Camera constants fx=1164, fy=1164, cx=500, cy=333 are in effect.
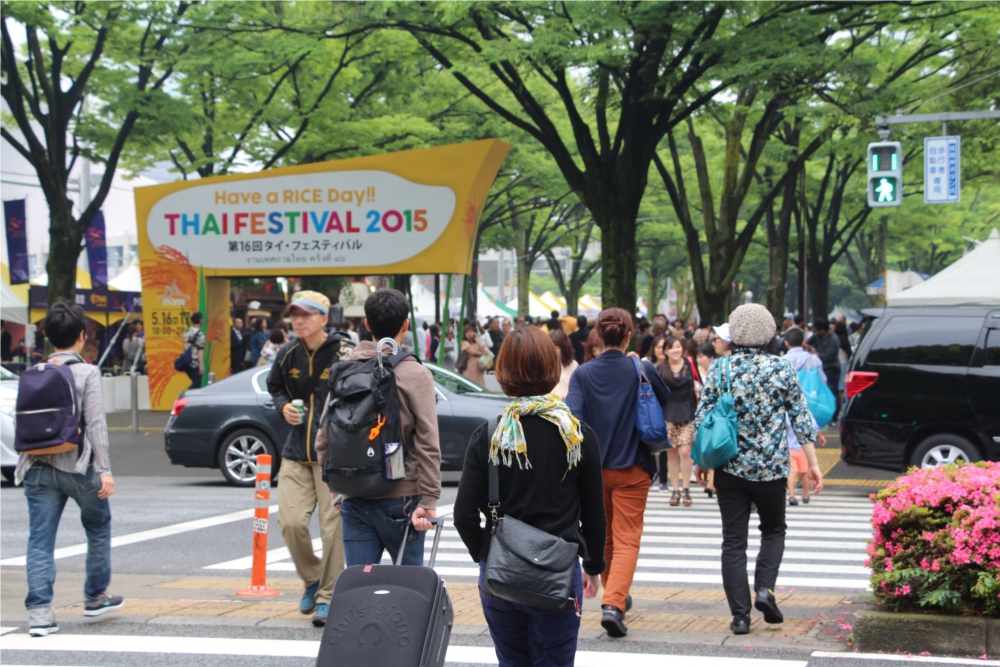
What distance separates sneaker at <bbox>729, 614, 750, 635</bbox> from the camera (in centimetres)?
593

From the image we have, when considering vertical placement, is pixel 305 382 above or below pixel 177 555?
above

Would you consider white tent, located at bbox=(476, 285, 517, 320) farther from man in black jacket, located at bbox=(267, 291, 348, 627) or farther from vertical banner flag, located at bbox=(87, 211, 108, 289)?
man in black jacket, located at bbox=(267, 291, 348, 627)

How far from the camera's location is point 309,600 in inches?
253

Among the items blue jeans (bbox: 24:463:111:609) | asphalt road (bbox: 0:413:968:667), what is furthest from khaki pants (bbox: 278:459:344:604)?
blue jeans (bbox: 24:463:111:609)

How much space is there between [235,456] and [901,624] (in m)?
9.04

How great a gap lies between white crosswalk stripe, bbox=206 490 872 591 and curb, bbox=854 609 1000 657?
1753 millimetres

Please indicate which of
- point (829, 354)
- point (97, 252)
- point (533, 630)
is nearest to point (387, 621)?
point (533, 630)

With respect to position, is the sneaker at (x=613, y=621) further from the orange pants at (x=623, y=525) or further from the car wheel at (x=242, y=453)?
the car wheel at (x=242, y=453)

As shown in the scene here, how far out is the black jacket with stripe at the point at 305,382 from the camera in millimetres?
6125

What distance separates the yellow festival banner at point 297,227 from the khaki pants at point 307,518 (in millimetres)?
12791

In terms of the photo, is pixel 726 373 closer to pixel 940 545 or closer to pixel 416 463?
pixel 940 545

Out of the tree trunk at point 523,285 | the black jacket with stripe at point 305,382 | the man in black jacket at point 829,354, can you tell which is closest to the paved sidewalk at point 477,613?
the black jacket with stripe at point 305,382

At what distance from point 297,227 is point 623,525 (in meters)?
14.7

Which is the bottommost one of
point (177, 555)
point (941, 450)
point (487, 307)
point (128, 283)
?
point (177, 555)
